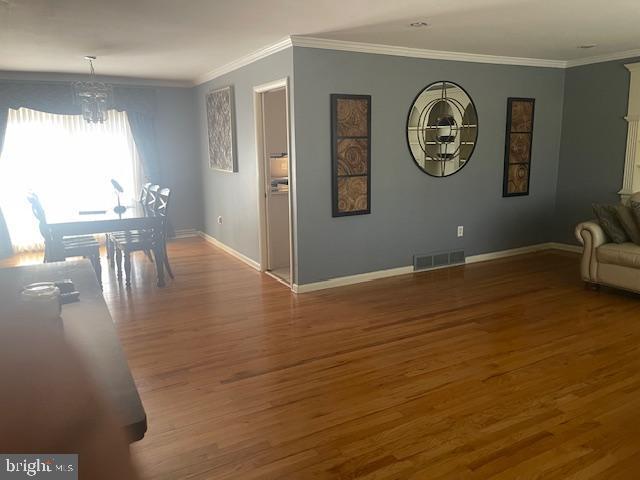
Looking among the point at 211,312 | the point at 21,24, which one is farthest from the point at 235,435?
the point at 21,24

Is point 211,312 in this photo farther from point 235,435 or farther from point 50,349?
point 50,349

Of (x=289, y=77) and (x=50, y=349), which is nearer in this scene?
(x=50, y=349)

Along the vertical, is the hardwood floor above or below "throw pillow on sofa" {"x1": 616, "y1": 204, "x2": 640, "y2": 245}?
below

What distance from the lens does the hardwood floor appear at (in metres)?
2.27

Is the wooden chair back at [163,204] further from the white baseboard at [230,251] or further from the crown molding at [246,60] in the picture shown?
the crown molding at [246,60]

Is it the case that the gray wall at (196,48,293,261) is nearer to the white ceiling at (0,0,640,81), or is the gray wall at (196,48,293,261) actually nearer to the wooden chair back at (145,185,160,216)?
the white ceiling at (0,0,640,81)

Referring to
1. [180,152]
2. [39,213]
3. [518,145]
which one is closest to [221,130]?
[180,152]

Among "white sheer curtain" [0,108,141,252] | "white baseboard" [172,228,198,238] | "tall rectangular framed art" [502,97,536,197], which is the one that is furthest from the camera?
"white baseboard" [172,228,198,238]

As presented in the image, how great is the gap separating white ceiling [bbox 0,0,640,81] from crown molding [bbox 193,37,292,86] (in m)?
0.07

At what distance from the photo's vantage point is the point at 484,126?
575 cm

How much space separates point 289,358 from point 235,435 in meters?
0.94

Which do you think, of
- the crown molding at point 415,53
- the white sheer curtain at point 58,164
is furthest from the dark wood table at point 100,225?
the crown molding at point 415,53

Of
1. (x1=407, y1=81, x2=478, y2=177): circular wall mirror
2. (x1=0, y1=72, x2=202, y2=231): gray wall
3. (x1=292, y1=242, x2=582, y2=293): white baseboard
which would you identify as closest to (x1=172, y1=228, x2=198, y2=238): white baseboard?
(x1=0, y1=72, x2=202, y2=231): gray wall

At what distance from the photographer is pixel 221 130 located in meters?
6.43
